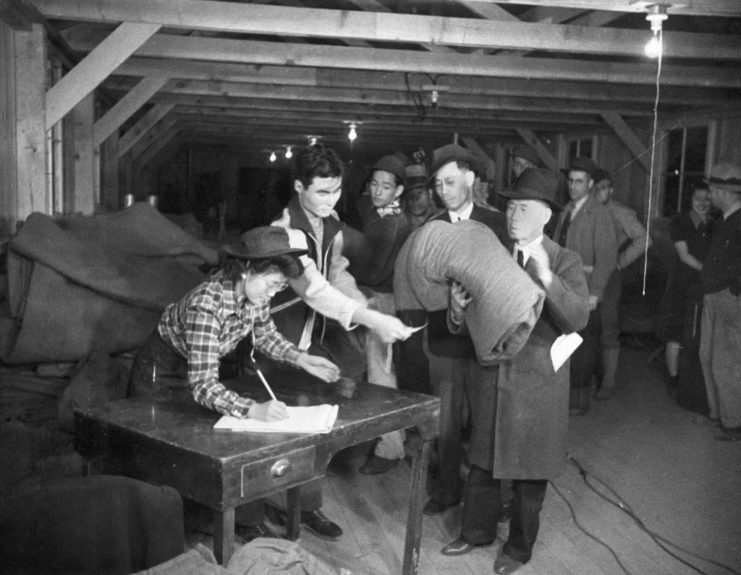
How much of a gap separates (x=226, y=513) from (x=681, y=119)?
850 centimetres

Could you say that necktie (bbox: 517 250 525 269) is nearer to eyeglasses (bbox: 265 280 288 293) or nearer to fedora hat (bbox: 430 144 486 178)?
fedora hat (bbox: 430 144 486 178)

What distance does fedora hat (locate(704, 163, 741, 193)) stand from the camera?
5.54 meters

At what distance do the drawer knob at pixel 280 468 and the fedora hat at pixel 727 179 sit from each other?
4.25 meters

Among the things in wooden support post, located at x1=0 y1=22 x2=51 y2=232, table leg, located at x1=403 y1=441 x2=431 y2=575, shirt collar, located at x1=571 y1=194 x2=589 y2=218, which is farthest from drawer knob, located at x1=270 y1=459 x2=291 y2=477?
shirt collar, located at x1=571 y1=194 x2=589 y2=218

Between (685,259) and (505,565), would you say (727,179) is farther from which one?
(505,565)

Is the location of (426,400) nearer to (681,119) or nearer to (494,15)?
(494,15)

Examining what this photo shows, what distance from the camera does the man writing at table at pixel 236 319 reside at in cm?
279

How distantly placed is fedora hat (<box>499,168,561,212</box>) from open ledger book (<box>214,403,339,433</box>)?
131 cm

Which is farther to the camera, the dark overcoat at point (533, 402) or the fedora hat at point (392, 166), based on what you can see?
the fedora hat at point (392, 166)

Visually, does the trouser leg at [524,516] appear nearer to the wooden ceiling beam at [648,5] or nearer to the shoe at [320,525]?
the shoe at [320,525]

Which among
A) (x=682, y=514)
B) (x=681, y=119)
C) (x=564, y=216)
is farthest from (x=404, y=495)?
(x=681, y=119)

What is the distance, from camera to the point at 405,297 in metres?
4.00

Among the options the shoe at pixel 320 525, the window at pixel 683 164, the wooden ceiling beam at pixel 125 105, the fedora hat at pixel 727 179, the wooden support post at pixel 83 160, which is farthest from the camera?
the window at pixel 683 164

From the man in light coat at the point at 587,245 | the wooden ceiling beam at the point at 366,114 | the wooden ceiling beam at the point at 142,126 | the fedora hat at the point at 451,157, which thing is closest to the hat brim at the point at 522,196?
the fedora hat at the point at 451,157
